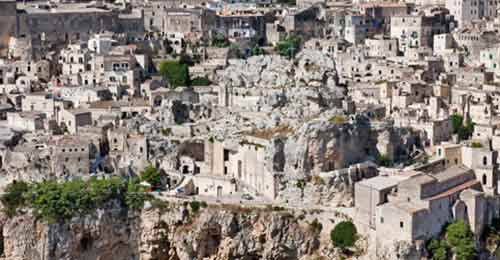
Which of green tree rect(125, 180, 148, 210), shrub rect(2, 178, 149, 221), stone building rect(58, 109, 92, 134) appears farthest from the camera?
stone building rect(58, 109, 92, 134)

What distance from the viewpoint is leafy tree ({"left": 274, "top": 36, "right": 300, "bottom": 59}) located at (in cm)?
7300

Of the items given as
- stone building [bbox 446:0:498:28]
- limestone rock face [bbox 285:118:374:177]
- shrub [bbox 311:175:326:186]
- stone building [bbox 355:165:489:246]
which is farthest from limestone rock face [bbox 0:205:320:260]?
stone building [bbox 446:0:498:28]

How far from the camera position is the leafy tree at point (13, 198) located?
164ft

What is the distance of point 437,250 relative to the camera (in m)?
45.1

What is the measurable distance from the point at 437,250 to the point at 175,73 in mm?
26722

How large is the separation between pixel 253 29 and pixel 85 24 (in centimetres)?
1149

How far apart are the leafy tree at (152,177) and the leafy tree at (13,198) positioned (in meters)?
5.18

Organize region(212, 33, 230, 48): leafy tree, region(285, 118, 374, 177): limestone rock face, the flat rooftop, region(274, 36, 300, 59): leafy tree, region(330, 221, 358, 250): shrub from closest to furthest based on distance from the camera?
the flat rooftop < region(330, 221, 358, 250): shrub < region(285, 118, 374, 177): limestone rock face < region(274, 36, 300, 59): leafy tree < region(212, 33, 230, 48): leafy tree

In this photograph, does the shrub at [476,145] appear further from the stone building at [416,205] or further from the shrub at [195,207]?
the shrub at [195,207]

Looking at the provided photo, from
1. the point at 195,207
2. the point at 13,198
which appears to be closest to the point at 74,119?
the point at 13,198

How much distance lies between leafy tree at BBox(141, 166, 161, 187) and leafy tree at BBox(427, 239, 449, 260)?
42.1 feet

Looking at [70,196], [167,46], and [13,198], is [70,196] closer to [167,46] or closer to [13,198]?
[13,198]

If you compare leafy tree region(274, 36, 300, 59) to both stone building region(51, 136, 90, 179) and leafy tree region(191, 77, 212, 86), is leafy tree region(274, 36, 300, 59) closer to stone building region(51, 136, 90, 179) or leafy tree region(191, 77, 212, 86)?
leafy tree region(191, 77, 212, 86)

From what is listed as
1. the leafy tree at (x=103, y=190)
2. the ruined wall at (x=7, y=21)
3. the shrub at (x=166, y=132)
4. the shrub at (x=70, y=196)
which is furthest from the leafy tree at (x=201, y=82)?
the leafy tree at (x=103, y=190)
